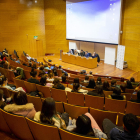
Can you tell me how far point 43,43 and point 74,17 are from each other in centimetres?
357

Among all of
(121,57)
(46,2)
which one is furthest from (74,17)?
(121,57)

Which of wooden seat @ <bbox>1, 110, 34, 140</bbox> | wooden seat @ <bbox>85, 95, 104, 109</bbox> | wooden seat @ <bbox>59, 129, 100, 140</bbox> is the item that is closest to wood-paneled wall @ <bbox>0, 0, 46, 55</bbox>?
wooden seat @ <bbox>85, 95, 104, 109</bbox>

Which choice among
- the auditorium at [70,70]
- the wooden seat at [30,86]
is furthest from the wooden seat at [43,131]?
the wooden seat at [30,86]

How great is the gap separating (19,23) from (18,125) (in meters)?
11.4

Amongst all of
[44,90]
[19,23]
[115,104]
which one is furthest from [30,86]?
[19,23]

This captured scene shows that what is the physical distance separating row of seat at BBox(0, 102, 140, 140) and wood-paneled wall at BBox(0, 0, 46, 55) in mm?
10773

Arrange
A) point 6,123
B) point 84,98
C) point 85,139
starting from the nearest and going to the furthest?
point 85,139 → point 6,123 → point 84,98

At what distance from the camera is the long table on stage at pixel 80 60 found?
8.73m

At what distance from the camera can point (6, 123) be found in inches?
83.2

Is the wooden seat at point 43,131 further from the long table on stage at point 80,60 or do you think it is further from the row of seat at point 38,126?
the long table on stage at point 80,60

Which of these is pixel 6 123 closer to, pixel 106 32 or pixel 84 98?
pixel 84 98

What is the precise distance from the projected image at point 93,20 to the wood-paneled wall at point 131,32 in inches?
21.8

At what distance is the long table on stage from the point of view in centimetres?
873

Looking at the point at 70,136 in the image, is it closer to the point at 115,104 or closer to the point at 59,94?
the point at 115,104
